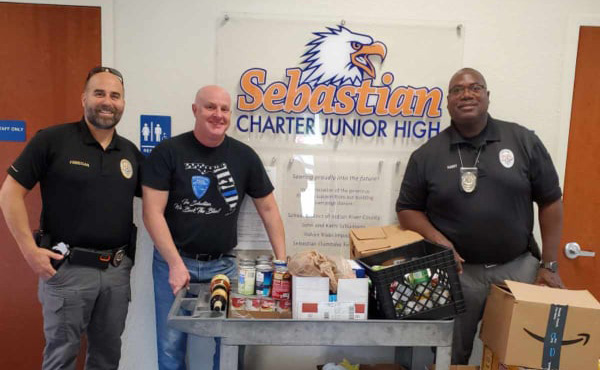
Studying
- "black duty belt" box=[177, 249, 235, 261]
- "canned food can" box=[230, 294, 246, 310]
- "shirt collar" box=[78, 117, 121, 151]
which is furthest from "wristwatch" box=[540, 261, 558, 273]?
"shirt collar" box=[78, 117, 121, 151]

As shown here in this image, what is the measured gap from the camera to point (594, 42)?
236 cm

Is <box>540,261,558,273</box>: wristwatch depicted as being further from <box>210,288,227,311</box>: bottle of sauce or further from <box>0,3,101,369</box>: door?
<box>0,3,101,369</box>: door

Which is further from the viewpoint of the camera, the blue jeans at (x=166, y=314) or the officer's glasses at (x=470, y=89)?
the blue jeans at (x=166, y=314)

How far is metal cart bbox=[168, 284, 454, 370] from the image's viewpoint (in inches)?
58.6

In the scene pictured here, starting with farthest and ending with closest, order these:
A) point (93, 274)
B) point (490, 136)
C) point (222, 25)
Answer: point (222, 25) < point (490, 136) < point (93, 274)

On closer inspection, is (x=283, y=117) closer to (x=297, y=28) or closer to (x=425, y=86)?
(x=297, y=28)

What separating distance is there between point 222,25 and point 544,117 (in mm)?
1875

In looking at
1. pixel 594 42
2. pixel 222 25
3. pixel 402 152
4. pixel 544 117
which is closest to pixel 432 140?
pixel 402 152

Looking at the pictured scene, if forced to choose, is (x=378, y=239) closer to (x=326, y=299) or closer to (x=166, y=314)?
(x=326, y=299)

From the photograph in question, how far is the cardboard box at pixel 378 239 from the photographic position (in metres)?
1.96

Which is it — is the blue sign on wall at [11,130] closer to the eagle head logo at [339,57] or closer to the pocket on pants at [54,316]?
the pocket on pants at [54,316]

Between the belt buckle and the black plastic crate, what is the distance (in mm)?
1168

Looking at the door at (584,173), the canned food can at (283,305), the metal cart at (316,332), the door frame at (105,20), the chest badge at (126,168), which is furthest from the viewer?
the door at (584,173)

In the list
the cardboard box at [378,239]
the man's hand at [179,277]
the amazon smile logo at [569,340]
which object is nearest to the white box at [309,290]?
the cardboard box at [378,239]
